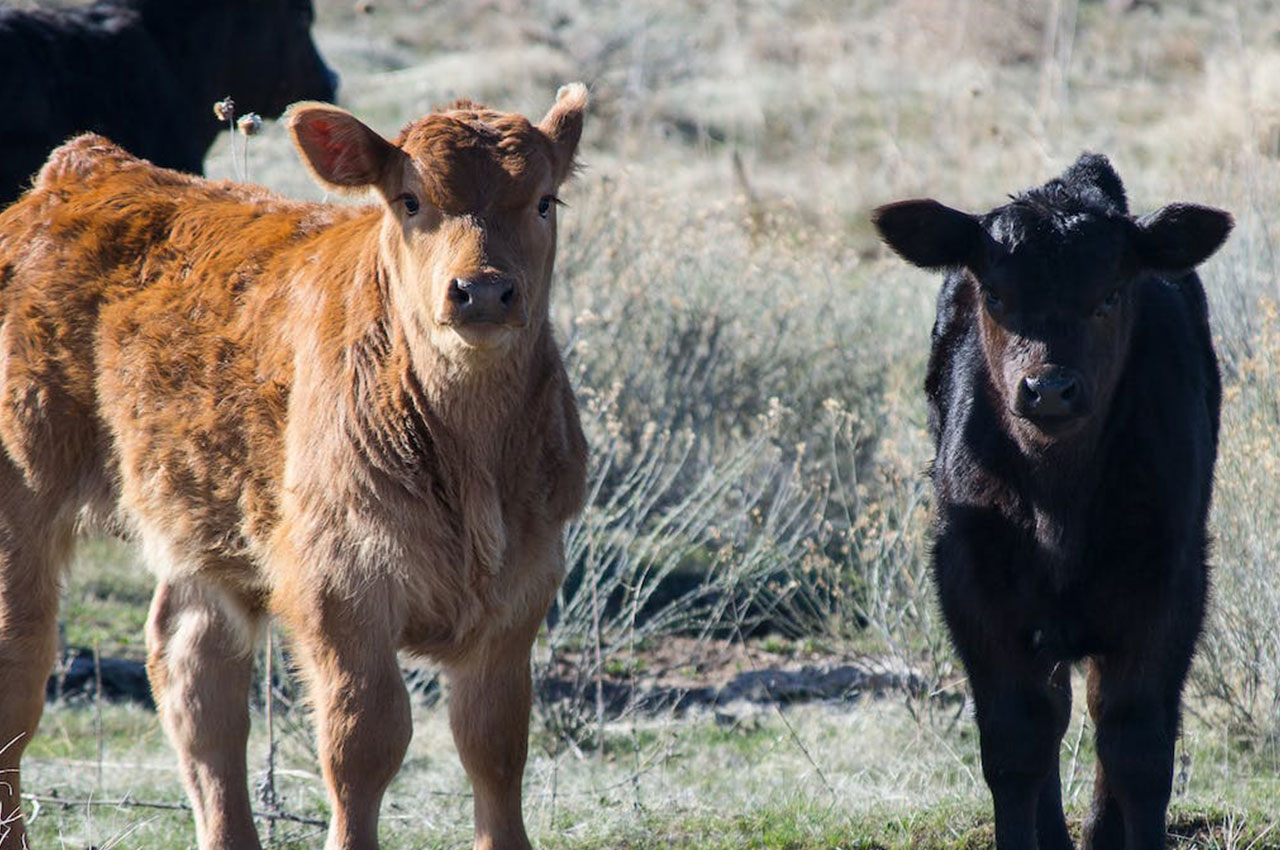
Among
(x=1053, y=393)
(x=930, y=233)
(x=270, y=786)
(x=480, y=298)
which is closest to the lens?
(x=480, y=298)

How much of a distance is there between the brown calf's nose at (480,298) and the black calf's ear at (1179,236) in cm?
183

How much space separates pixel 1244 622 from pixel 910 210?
299 centimetres

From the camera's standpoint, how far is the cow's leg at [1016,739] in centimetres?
486

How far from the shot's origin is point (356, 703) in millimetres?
4516

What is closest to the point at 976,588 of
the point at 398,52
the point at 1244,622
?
the point at 1244,622

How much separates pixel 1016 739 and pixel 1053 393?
104 centimetres

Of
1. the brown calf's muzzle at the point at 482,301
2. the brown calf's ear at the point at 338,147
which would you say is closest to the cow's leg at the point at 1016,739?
the brown calf's muzzle at the point at 482,301

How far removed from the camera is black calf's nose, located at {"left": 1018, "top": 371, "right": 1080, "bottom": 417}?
4422mm

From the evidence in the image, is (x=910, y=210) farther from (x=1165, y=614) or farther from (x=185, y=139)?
(x=185, y=139)

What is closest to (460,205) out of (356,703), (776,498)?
(356,703)

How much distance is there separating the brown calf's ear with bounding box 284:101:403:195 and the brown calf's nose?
1.85ft

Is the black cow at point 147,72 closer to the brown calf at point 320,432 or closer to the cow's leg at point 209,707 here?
the brown calf at point 320,432

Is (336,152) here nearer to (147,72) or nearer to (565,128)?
(565,128)

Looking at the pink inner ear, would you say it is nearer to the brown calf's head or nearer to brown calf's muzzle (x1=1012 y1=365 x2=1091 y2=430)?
the brown calf's head
